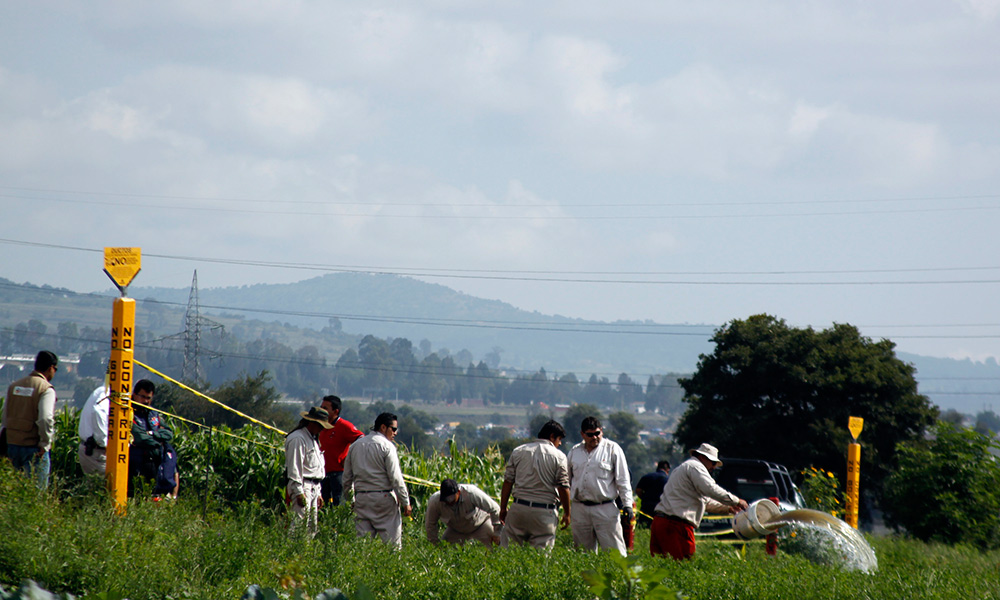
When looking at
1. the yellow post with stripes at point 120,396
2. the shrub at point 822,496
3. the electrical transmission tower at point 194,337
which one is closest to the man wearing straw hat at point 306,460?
the yellow post with stripes at point 120,396

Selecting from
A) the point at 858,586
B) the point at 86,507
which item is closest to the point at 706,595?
the point at 858,586

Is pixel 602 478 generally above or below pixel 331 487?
above

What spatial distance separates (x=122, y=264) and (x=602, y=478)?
5.06 meters

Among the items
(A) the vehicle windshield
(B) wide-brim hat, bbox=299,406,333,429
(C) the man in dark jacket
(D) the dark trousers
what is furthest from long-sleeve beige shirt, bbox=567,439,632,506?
(A) the vehicle windshield

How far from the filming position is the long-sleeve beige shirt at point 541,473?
9375 millimetres

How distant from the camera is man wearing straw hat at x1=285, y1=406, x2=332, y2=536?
927 cm

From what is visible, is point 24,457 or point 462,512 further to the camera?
point 462,512

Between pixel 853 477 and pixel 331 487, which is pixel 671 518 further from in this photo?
pixel 853 477

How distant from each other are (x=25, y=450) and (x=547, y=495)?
17.0 feet

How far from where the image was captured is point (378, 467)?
9445 mm

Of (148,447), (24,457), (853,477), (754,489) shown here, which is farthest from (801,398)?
(24,457)

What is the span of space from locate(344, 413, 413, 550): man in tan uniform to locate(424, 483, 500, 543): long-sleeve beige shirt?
1.09 ft

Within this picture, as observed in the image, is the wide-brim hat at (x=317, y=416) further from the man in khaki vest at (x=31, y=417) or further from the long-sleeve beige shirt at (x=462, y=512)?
the man in khaki vest at (x=31, y=417)

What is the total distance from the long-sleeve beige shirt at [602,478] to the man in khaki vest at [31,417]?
5.23 m
